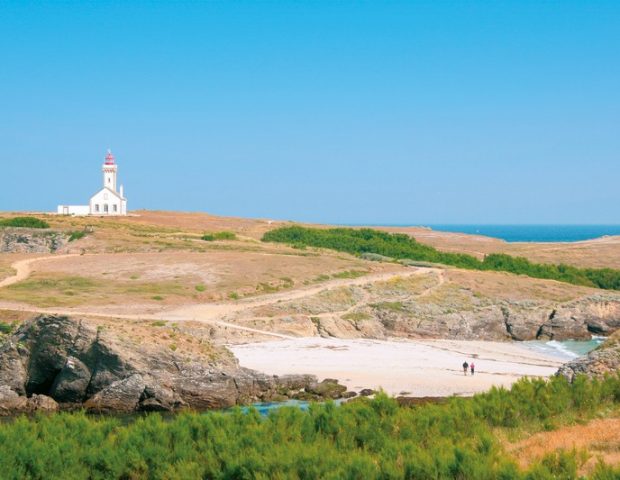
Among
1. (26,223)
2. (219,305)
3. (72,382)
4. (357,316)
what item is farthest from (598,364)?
(26,223)

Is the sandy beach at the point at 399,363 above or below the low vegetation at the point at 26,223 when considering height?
below

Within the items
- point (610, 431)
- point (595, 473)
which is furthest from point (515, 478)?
point (610, 431)


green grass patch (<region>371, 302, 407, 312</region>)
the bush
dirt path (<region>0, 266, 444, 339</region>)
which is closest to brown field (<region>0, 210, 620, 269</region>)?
the bush

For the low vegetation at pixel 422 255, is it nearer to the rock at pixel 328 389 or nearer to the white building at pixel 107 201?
the white building at pixel 107 201

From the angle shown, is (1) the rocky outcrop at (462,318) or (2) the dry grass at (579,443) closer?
(2) the dry grass at (579,443)

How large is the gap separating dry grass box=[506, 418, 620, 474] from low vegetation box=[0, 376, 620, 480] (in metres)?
0.37

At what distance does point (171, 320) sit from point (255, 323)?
495cm

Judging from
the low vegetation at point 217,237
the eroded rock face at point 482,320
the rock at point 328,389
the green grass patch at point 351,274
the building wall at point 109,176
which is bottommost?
the rock at point 328,389

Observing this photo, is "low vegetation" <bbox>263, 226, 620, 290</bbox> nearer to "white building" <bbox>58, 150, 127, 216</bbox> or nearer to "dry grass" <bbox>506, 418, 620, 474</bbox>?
"white building" <bbox>58, 150, 127, 216</bbox>

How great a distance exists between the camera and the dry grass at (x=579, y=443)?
52.4 feet

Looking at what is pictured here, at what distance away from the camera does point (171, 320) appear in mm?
43250

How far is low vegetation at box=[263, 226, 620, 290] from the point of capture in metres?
76.9

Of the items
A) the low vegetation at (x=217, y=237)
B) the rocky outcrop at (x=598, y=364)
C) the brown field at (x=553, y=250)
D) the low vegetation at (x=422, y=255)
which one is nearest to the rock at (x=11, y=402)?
the rocky outcrop at (x=598, y=364)

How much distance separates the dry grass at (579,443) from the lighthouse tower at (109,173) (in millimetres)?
86266
